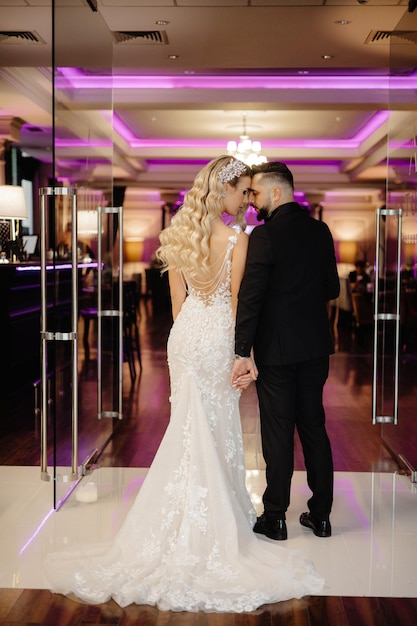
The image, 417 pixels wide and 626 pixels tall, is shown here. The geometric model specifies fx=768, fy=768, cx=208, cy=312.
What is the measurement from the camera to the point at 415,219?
456 cm

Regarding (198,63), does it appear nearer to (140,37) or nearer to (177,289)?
(140,37)

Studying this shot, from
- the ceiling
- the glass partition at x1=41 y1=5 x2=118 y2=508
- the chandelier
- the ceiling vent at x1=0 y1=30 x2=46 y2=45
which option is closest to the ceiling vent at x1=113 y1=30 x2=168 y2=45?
the ceiling

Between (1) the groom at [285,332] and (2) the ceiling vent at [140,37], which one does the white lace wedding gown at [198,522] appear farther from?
(2) the ceiling vent at [140,37]

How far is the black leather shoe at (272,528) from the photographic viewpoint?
11.8 ft

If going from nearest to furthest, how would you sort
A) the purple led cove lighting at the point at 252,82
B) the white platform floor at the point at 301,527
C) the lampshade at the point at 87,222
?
the white platform floor at the point at 301,527
the lampshade at the point at 87,222
the purple led cove lighting at the point at 252,82

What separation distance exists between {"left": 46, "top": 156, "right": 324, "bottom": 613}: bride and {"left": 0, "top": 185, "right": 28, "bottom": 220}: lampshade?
4.43m

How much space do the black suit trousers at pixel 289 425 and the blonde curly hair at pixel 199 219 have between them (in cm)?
63

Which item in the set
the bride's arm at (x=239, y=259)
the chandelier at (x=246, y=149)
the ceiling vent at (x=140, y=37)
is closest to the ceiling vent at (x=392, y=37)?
the ceiling vent at (x=140, y=37)

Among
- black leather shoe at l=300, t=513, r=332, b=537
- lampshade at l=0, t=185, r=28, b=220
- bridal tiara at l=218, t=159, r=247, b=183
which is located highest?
lampshade at l=0, t=185, r=28, b=220

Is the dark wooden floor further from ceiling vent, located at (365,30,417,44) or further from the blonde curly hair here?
ceiling vent, located at (365,30,417,44)

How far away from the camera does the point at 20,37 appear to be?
219 inches

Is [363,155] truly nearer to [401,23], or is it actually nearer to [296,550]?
[401,23]

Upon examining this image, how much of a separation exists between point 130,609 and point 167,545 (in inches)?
14.6

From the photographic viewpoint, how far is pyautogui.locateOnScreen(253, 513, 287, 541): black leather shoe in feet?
11.8
